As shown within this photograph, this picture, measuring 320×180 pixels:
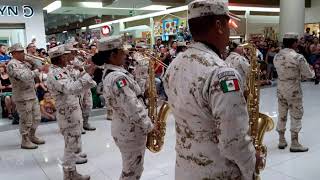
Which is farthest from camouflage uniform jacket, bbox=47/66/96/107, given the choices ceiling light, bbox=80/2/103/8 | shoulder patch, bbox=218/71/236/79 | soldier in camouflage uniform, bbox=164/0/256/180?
ceiling light, bbox=80/2/103/8

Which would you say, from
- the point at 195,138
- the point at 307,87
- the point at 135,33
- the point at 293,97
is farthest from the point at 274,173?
the point at 135,33

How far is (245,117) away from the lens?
1.38m

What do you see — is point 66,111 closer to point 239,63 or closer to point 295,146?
point 239,63

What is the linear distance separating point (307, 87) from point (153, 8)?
21.9ft

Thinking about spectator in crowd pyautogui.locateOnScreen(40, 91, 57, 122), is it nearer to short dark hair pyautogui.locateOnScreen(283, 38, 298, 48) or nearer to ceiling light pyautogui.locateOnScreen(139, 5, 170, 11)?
short dark hair pyautogui.locateOnScreen(283, 38, 298, 48)

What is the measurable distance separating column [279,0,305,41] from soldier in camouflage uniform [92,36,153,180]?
10240 millimetres

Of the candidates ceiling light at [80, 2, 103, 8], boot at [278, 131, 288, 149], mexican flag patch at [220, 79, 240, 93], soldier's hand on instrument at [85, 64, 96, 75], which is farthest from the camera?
ceiling light at [80, 2, 103, 8]

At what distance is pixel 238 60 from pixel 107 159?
215cm

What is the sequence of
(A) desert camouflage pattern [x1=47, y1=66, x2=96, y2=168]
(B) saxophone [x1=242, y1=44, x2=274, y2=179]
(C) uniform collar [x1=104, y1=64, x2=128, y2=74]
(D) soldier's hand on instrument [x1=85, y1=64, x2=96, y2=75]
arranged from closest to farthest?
(B) saxophone [x1=242, y1=44, x2=274, y2=179] < (C) uniform collar [x1=104, y1=64, x2=128, y2=74] < (D) soldier's hand on instrument [x1=85, y1=64, x2=96, y2=75] < (A) desert camouflage pattern [x1=47, y1=66, x2=96, y2=168]

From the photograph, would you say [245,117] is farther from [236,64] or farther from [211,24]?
[236,64]

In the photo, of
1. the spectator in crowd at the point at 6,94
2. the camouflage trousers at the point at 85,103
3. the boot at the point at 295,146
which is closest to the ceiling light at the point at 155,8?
the spectator in crowd at the point at 6,94

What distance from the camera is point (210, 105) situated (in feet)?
4.58

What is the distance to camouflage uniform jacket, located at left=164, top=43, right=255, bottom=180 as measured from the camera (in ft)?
4.39

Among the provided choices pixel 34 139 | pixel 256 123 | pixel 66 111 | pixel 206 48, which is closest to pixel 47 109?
pixel 34 139
